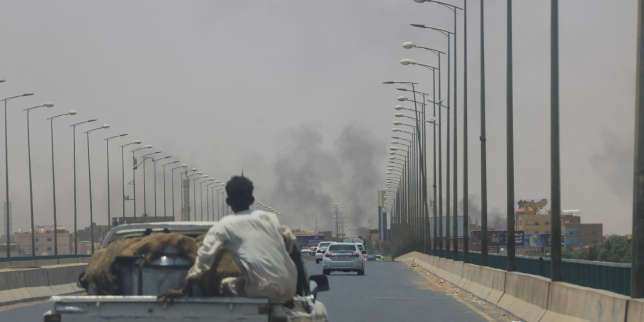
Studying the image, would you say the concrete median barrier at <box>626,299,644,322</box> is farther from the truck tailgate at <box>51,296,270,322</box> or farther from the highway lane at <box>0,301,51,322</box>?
the highway lane at <box>0,301,51,322</box>

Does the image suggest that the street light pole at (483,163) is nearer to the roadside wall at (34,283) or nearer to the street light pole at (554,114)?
the roadside wall at (34,283)

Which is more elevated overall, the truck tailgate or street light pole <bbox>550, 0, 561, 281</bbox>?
street light pole <bbox>550, 0, 561, 281</bbox>

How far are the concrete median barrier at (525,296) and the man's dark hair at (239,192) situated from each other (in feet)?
49.8

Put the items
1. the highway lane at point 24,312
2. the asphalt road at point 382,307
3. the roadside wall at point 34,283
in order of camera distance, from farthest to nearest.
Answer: the roadside wall at point 34,283
the asphalt road at point 382,307
the highway lane at point 24,312

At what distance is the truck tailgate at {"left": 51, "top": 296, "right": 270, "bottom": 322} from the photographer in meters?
11.4

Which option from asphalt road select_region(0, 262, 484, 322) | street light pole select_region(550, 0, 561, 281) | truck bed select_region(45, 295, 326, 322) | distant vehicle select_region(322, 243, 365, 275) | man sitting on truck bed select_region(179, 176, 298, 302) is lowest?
distant vehicle select_region(322, 243, 365, 275)

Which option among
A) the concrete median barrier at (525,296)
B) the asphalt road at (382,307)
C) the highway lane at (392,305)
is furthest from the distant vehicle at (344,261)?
the concrete median barrier at (525,296)

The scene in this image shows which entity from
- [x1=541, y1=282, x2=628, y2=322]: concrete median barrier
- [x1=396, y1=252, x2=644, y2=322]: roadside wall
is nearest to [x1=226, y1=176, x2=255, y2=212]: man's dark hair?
[x1=396, y1=252, x2=644, y2=322]: roadside wall

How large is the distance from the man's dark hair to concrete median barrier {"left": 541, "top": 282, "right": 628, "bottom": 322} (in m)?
8.20

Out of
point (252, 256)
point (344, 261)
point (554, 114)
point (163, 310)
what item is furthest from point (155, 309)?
point (344, 261)

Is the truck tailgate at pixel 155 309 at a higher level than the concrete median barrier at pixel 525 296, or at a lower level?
higher

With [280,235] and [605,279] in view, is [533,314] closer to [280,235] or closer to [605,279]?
[605,279]

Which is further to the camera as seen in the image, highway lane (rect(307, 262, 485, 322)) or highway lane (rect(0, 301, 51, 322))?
highway lane (rect(307, 262, 485, 322))

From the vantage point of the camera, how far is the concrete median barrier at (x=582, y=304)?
64.6 ft
